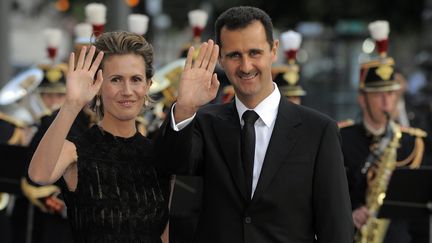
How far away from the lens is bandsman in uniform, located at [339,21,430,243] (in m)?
7.99

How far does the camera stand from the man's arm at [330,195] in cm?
450

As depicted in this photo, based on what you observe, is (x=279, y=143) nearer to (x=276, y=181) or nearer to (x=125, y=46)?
(x=276, y=181)

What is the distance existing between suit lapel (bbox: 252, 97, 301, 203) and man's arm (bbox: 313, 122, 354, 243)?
0.13m

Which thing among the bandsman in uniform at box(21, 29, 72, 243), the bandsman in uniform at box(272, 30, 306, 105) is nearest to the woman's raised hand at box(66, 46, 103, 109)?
the bandsman in uniform at box(21, 29, 72, 243)

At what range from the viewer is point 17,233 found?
30.5ft

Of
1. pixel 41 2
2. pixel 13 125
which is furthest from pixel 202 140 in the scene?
pixel 41 2

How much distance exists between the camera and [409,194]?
290 inches

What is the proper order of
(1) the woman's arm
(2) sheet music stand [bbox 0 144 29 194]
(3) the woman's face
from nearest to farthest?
(1) the woman's arm → (3) the woman's face → (2) sheet music stand [bbox 0 144 29 194]

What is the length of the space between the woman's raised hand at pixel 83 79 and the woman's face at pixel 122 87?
173 millimetres

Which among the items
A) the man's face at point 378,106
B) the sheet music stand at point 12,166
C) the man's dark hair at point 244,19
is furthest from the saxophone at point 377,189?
the man's dark hair at point 244,19

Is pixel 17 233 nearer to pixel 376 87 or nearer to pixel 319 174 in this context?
pixel 376 87

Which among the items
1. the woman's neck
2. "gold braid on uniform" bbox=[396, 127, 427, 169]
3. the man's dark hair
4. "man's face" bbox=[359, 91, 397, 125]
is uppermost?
the man's dark hair

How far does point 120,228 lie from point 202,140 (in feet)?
1.67

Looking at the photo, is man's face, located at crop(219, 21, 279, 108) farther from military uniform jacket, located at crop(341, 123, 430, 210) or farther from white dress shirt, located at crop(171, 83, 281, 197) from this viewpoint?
military uniform jacket, located at crop(341, 123, 430, 210)
